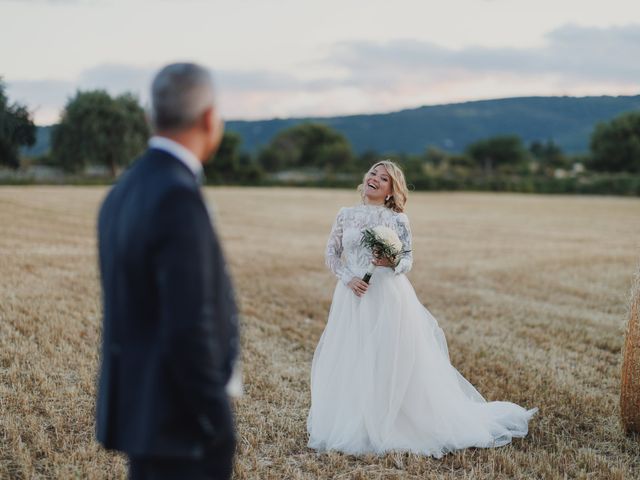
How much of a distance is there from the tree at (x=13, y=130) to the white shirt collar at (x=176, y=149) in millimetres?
26338

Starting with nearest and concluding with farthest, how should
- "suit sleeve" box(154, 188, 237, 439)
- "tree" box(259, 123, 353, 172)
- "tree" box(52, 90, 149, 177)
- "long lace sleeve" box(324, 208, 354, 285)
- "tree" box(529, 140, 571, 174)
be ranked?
"suit sleeve" box(154, 188, 237, 439) → "long lace sleeve" box(324, 208, 354, 285) → "tree" box(52, 90, 149, 177) → "tree" box(529, 140, 571, 174) → "tree" box(259, 123, 353, 172)

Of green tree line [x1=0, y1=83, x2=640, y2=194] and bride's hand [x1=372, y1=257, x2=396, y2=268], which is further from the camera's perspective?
green tree line [x1=0, y1=83, x2=640, y2=194]

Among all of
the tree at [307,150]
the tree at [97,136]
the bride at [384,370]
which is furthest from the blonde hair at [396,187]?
the tree at [307,150]

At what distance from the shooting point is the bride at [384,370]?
5.38 m

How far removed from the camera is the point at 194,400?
2.36 meters

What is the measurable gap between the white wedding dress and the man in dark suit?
9.39 ft

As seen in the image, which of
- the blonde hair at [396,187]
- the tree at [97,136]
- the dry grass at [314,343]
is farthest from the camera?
the tree at [97,136]

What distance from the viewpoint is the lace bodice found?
5.65 metres

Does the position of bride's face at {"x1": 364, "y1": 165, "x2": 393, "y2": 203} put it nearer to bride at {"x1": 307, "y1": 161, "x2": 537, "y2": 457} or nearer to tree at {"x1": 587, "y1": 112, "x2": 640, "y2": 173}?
bride at {"x1": 307, "y1": 161, "x2": 537, "y2": 457}

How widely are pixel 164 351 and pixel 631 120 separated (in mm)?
85900

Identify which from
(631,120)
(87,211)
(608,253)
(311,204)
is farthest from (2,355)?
(631,120)

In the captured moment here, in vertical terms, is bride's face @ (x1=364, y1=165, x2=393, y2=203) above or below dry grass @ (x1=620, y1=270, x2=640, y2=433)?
above

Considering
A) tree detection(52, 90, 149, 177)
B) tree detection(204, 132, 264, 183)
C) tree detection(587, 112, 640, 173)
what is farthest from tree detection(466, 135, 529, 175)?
tree detection(52, 90, 149, 177)

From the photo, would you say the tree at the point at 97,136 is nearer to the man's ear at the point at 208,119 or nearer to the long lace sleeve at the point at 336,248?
the long lace sleeve at the point at 336,248
